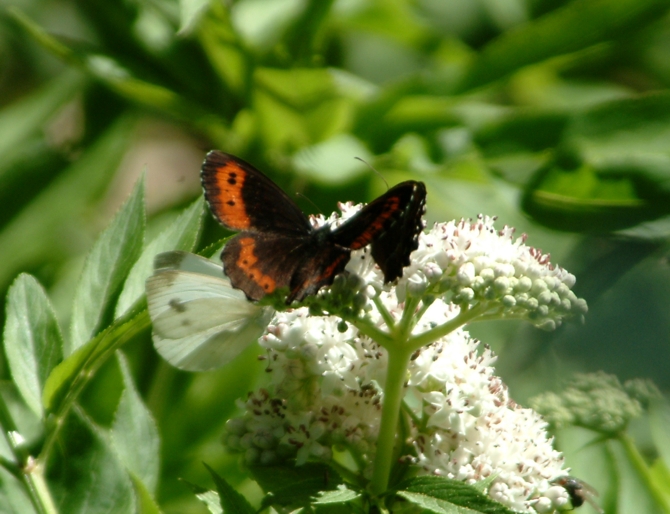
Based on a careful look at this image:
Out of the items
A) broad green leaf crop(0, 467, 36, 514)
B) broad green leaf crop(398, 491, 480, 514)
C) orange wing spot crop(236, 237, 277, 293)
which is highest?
orange wing spot crop(236, 237, 277, 293)

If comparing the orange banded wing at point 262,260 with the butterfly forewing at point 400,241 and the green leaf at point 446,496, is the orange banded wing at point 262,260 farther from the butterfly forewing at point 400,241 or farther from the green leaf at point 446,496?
the green leaf at point 446,496

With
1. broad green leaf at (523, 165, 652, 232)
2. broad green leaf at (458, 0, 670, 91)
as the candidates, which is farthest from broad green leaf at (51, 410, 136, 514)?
broad green leaf at (458, 0, 670, 91)

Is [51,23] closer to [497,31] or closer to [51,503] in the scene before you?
[497,31]

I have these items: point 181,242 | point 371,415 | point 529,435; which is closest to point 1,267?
point 181,242

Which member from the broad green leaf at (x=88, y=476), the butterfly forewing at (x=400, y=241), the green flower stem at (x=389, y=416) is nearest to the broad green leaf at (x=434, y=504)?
the green flower stem at (x=389, y=416)

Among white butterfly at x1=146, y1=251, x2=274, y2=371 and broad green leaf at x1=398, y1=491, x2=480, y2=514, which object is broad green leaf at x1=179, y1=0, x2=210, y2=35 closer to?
white butterfly at x1=146, y1=251, x2=274, y2=371

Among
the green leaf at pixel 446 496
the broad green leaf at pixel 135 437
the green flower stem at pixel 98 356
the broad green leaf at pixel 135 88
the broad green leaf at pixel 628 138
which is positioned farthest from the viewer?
the broad green leaf at pixel 135 88
